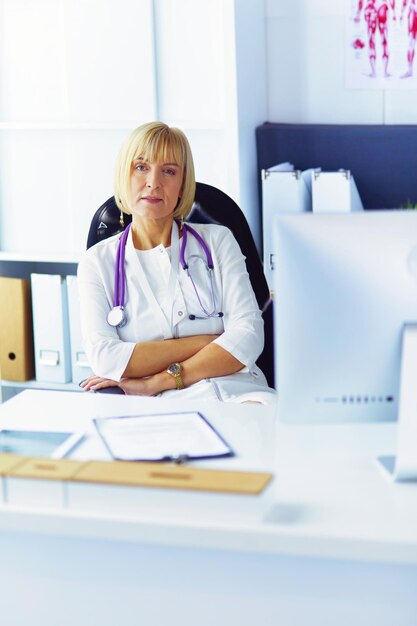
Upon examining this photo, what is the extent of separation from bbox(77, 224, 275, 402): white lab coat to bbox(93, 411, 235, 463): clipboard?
1.78ft

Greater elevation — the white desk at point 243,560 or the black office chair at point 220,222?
the black office chair at point 220,222

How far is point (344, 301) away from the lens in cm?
162

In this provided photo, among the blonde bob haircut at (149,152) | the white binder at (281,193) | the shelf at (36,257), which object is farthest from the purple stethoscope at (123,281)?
the shelf at (36,257)

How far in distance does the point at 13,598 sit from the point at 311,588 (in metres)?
0.53

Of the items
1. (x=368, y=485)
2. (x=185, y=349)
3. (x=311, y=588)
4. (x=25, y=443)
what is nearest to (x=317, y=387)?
(x=368, y=485)

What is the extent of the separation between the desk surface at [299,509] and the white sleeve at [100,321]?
1.61ft

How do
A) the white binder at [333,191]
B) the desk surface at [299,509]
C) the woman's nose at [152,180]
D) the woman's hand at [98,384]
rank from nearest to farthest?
1. the desk surface at [299,509]
2. the woman's hand at [98,384]
3. the woman's nose at [152,180]
4. the white binder at [333,191]

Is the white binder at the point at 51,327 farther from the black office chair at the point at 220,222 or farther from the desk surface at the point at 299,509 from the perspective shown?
the desk surface at the point at 299,509

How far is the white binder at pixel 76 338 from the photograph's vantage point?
3.77 m

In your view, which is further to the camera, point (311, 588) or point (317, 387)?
point (317, 387)

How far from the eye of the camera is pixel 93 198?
3.77 metres

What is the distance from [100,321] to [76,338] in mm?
1282

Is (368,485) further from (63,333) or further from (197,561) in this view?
(63,333)

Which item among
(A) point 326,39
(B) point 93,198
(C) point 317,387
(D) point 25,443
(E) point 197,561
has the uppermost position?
(A) point 326,39
